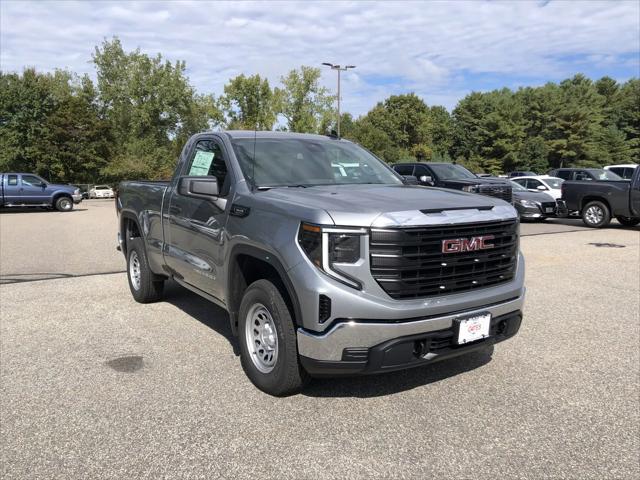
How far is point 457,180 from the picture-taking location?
1567cm

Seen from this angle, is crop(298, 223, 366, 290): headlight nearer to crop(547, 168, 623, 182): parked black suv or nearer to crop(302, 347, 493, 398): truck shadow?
crop(302, 347, 493, 398): truck shadow

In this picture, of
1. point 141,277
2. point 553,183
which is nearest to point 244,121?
point 553,183

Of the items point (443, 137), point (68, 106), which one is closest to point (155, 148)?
point (68, 106)

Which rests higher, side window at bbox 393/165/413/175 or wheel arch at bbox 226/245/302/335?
side window at bbox 393/165/413/175

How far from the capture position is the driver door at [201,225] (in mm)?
4309

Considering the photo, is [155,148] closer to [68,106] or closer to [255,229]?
[68,106]

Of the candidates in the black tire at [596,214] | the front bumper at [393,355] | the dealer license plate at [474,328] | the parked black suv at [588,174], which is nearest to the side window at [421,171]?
the black tire at [596,214]

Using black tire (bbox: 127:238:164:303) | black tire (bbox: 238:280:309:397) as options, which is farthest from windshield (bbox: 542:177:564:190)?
black tire (bbox: 238:280:309:397)

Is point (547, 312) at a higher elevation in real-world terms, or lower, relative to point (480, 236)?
lower

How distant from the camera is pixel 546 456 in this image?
3031 mm

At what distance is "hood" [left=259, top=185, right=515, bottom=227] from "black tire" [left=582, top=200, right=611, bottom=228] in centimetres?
1287

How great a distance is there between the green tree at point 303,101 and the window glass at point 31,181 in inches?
1458

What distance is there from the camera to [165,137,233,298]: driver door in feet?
14.1

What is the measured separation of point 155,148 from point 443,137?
4640cm
